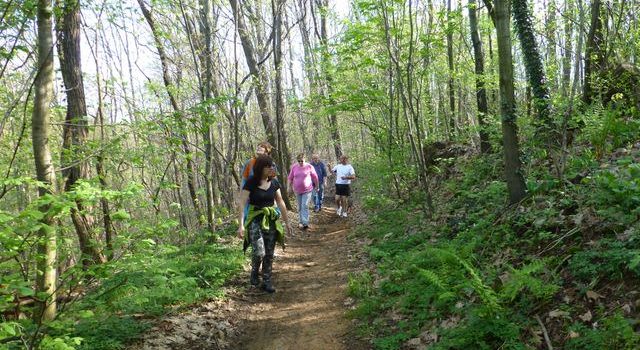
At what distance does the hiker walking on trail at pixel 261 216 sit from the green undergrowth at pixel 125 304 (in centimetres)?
75

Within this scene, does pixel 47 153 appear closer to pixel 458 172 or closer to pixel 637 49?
pixel 458 172

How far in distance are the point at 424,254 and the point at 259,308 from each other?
2549 millimetres

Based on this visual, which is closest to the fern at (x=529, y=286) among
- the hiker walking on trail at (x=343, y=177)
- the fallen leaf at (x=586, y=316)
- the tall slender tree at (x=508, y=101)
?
the fallen leaf at (x=586, y=316)

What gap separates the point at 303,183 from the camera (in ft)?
34.7

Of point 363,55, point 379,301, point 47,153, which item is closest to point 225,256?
point 379,301

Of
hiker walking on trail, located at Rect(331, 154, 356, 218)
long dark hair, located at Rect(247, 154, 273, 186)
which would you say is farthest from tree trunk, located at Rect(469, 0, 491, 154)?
long dark hair, located at Rect(247, 154, 273, 186)

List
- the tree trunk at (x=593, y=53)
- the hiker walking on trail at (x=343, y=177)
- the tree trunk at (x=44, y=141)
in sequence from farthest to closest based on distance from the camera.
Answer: the hiker walking on trail at (x=343, y=177), the tree trunk at (x=593, y=53), the tree trunk at (x=44, y=141)

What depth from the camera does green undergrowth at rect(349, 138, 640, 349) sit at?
3.28 m

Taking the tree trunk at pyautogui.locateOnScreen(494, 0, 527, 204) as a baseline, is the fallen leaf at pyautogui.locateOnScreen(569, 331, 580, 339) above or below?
below

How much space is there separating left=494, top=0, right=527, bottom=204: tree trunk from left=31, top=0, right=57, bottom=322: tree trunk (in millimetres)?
5394

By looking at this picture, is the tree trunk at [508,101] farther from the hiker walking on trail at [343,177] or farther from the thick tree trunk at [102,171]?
the hiker walking on trail at [343,177]

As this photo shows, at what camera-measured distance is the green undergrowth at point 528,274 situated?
3283 millimetres

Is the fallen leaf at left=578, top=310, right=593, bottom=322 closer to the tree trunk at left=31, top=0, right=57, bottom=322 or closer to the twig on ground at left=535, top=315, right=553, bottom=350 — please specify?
the twig on ground at left=535, top=315, right=553, bottom=350

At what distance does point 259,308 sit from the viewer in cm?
578
